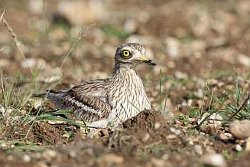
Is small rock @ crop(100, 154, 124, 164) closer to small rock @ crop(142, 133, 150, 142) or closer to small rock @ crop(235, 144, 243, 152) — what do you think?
small rock @ crop(142, 133, 150, 142)

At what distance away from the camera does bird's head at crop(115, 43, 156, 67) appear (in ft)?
24.0

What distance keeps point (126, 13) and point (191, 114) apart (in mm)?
7826

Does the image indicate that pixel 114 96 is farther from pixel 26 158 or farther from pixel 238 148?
pixel 26 158

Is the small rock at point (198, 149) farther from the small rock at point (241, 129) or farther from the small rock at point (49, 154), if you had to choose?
the small rock at point (49, 154)

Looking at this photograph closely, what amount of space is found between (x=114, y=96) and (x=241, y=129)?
5.17 feet

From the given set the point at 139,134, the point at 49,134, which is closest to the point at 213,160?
the point at 139,134

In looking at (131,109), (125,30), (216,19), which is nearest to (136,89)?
(131,109)

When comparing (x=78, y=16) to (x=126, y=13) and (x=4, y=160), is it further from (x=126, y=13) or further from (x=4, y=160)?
(x=4, y=160)

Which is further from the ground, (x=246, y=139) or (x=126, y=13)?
(x=126, y=13)

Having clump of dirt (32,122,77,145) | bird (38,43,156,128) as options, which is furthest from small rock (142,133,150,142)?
bird (38,43,156,128)

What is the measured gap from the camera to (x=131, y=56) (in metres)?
7.41

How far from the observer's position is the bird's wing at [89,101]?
7.06 m

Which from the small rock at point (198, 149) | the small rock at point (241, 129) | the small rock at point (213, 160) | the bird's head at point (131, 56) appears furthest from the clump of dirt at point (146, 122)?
the bird's head at point (131, 56)

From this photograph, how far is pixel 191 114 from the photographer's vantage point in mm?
7070
